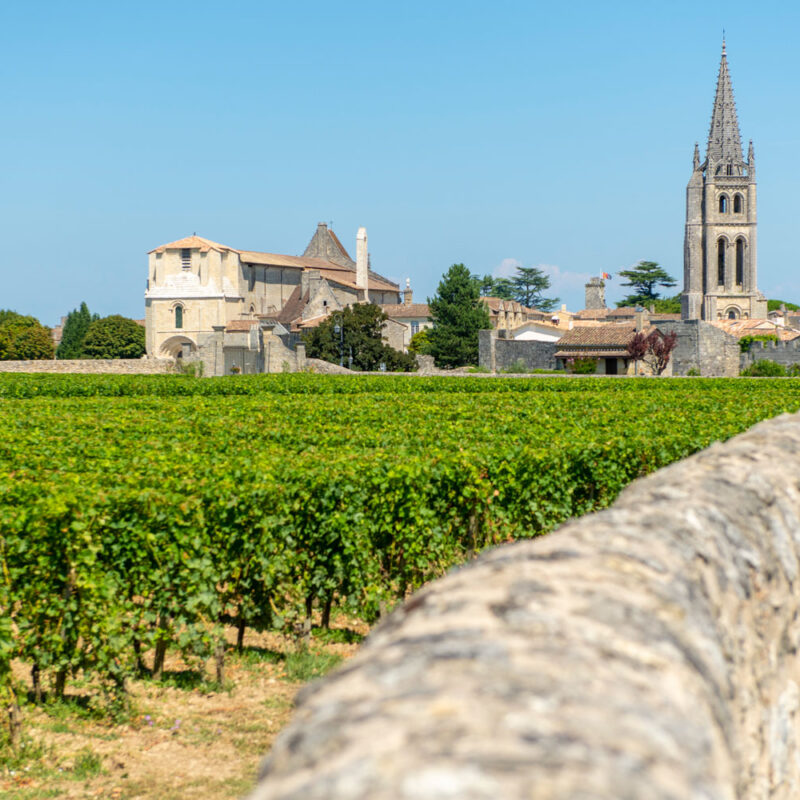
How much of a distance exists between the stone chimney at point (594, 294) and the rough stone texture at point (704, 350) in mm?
45620

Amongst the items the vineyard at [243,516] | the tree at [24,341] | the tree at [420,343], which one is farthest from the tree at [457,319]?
the vineyard at [243,516]

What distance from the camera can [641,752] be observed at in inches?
60.0

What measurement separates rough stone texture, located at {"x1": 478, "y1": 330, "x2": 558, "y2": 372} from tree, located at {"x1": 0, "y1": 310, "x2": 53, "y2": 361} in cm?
3987

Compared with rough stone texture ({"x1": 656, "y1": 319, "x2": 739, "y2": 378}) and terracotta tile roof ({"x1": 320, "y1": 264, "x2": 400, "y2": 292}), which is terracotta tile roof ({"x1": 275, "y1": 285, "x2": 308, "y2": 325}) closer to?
terracotta tile roof ({"x1": 320, "y1": 264, "x2": 400, "y2": 292})

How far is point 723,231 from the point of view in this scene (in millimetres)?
88812

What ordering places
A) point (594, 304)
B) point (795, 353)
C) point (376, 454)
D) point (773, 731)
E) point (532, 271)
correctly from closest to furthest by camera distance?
point (773, 731) < point (376, 454) < point (795, 353) < point (594, 304) < point (532, 271)

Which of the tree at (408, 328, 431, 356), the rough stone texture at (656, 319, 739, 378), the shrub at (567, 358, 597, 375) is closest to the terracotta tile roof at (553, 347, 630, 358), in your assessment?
the shrub at (567, 358, 597, 375)

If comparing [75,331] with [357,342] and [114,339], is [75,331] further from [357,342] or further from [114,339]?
[357,342]

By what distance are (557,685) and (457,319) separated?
68.6m

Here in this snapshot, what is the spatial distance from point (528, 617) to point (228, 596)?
568 centimetres

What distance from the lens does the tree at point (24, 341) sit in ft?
266

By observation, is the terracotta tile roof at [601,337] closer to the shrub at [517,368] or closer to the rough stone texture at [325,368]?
the shrub at [517,368]

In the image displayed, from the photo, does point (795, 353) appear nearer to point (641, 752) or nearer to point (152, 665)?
point (152, 665)

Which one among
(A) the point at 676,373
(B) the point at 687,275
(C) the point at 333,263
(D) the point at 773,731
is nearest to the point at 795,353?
(A) the point at 676,373
